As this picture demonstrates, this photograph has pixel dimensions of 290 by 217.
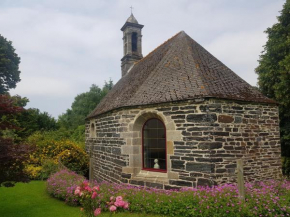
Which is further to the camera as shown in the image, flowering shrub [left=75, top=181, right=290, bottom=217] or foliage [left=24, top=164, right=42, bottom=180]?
foliage [left=24, top=164, right=42, bottom=180]

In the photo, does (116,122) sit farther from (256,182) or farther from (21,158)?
(256,182)

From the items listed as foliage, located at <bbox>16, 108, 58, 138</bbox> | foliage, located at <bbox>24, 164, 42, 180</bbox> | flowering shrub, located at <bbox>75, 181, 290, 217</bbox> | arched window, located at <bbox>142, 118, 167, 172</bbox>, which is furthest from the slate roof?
foliage, located at <bbox>16, 108, 58, 138</bbox>

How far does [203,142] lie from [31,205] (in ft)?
19.5

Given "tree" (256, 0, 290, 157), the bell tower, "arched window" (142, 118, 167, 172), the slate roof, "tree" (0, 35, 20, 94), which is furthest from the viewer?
"tree" (0, 35, 20, 94)

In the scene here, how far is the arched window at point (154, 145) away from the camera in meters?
7.89

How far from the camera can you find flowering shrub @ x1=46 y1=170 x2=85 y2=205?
758cm

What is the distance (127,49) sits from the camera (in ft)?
53.4

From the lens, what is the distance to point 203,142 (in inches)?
266

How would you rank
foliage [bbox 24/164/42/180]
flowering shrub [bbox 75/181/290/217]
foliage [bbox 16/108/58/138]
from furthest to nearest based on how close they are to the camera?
foliage [bbox 16/108/58/138] → foliage [bbox 24/164/42/180] → flowering shrub [bbox 75/181/290/217]

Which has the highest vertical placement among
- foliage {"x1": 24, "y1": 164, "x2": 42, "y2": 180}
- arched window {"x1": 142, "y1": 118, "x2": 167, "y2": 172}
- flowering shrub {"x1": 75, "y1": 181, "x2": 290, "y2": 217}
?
arched window {"x1": 142, "y1": 118, "x2": 167, "y2": 172}

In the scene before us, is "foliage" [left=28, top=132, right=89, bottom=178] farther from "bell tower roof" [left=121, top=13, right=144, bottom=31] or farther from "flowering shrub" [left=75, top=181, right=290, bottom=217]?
"bell tower roof" [left=121, top=13, right=144, bottom=31]

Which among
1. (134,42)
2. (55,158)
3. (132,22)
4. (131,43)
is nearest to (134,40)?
(134,42)

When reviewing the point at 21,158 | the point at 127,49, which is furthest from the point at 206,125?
the point at 127,49

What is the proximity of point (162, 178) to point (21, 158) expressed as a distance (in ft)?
13.8
